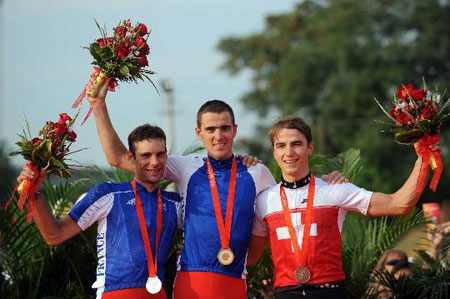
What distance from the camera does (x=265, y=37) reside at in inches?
1807

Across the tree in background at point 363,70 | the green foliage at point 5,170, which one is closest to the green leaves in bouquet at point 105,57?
the green foliage at point 5,170

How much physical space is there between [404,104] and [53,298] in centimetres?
403

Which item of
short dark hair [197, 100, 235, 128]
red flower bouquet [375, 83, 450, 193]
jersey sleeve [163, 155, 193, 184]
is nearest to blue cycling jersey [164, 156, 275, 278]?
jersey sleeve [163, 155, 193, 184]

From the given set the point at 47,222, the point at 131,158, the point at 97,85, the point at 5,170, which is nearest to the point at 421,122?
the point at 131,158

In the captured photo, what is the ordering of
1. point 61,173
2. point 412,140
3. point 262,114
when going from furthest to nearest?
1. point 262,114
2. point 61,173
3. point 412,140

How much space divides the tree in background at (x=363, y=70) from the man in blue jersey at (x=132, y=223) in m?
30.4

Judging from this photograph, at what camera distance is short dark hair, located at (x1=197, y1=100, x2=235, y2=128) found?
20.1 feet

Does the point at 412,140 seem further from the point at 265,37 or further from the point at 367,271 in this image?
the point at 265,37

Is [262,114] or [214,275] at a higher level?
[262,114]

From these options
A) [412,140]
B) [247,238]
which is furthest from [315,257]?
[412,140]

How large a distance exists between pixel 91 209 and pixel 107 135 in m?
0.60

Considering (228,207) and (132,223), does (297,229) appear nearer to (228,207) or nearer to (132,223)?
(228,207)

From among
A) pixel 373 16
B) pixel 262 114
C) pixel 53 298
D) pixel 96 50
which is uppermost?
pixel 373 16

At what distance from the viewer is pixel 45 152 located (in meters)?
5.71
